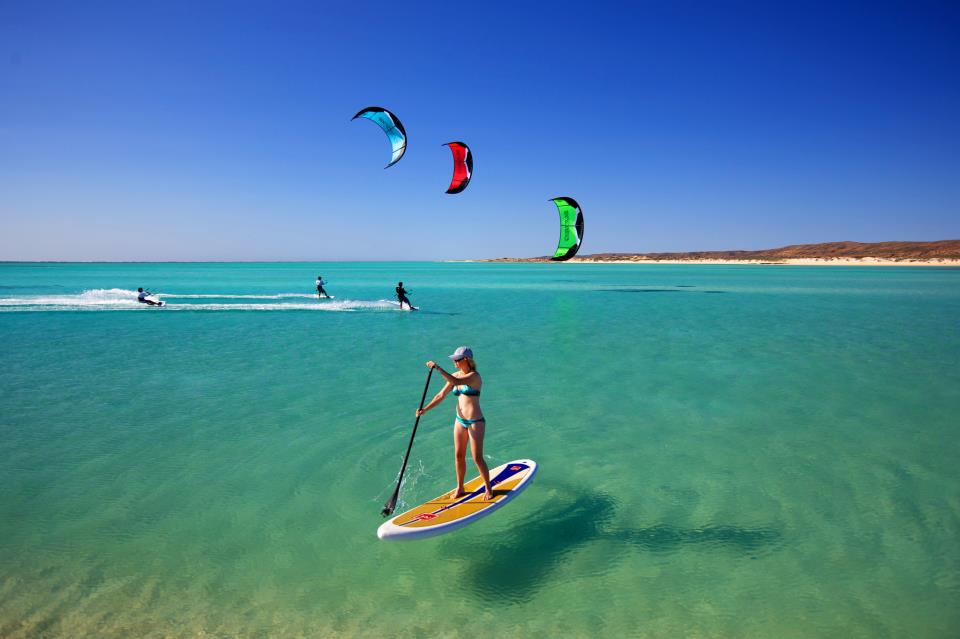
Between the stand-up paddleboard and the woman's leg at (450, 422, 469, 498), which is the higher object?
the woman's leg at (450, 422, 469, 498)

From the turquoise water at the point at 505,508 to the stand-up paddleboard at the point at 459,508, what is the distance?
32 centimetres

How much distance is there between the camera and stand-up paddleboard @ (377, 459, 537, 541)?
518cm

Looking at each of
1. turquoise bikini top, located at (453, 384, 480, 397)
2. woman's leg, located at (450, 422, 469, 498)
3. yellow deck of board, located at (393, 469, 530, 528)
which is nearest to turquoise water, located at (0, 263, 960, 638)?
yellow deck of board, located at (393, 469, 530, 528)

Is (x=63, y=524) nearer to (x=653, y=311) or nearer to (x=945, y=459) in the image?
(x=945, y=459)

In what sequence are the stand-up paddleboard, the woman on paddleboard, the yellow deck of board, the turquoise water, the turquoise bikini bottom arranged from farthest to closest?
the turquoise bikini bottom → the woman on paddleboard → the yellow deck of board → the stand-up paddleboard → the turquoise water

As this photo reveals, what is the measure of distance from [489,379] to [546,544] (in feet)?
25.5

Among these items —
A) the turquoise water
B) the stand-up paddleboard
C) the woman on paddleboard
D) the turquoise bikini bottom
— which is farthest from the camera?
the turquoise bikini bottom

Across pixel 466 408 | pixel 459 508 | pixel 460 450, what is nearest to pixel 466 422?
pixel 466 408

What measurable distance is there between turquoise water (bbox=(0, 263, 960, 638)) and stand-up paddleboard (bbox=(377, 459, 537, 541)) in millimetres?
317

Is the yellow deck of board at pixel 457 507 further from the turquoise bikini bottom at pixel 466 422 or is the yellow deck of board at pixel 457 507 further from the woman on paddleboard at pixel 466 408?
the turquoise bikini bottom at pixel 466 422

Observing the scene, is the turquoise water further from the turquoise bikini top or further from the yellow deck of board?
the turquoise bikini top

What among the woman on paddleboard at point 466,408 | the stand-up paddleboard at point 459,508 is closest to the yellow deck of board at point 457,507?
the stand-up paddleboard at point 459,508

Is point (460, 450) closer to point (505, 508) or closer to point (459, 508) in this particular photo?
point (459, 508)

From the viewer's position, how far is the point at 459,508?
580 centimetres
